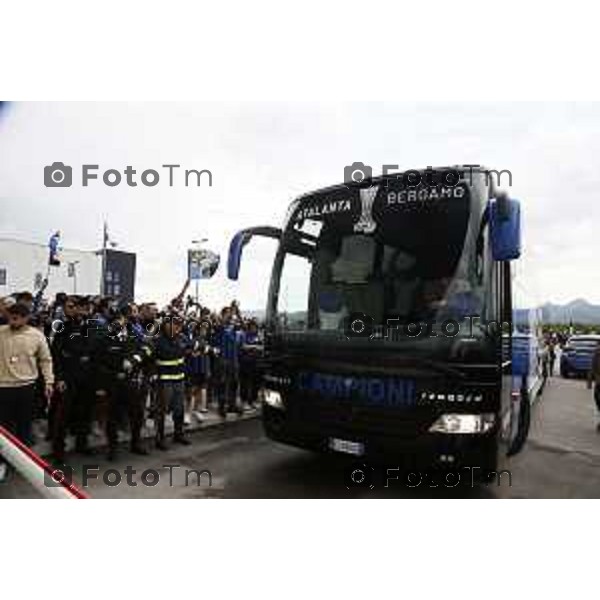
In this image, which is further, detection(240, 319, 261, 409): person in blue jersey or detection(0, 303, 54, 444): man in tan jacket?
detection(240, 319, 261, 409): person in blue jersey

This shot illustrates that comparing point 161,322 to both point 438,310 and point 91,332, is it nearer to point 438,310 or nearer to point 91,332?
point 91,332

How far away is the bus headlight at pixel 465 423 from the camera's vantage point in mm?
4902

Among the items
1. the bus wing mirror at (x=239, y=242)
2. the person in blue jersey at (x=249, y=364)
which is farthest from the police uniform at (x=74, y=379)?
the person in blue jersey at (x=249, y=364)

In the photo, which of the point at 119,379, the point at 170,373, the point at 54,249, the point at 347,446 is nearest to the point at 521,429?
the point at 347,446

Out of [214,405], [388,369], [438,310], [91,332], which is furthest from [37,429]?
[438,310]

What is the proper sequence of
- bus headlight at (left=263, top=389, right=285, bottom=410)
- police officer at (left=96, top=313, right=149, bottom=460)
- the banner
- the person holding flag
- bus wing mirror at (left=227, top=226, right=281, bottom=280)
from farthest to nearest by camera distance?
the person holding flag → the banner → police officer at (left=96, top=313, right=149, bottom=460) → bus wing mirror at (left=227, top=226, right=281, bottom=280) → bus headlight at (left=263, top=389, right=285, bottom=410)

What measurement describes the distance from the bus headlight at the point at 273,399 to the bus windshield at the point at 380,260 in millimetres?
636

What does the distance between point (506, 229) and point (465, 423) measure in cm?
151

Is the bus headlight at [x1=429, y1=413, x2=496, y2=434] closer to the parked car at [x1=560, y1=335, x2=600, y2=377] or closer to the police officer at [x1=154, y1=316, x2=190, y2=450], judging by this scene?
the police officer at [x1=154, y1=316, x2=190, y2=450]

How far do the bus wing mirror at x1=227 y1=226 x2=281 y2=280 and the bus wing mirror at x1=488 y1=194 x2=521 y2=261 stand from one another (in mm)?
2373

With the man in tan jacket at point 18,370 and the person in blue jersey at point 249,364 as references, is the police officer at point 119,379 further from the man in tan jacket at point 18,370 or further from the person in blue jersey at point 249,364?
the person in blue jersey at point 249,364

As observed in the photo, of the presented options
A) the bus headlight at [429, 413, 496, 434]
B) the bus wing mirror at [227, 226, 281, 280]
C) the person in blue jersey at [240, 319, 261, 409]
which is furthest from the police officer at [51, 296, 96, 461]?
the bus headlight at [429, 413, 496, 434]

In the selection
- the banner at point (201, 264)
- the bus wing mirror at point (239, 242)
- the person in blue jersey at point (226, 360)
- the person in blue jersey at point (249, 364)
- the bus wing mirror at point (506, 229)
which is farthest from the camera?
the banner at point (201, 264)

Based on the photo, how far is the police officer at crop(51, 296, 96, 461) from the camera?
258 inches
